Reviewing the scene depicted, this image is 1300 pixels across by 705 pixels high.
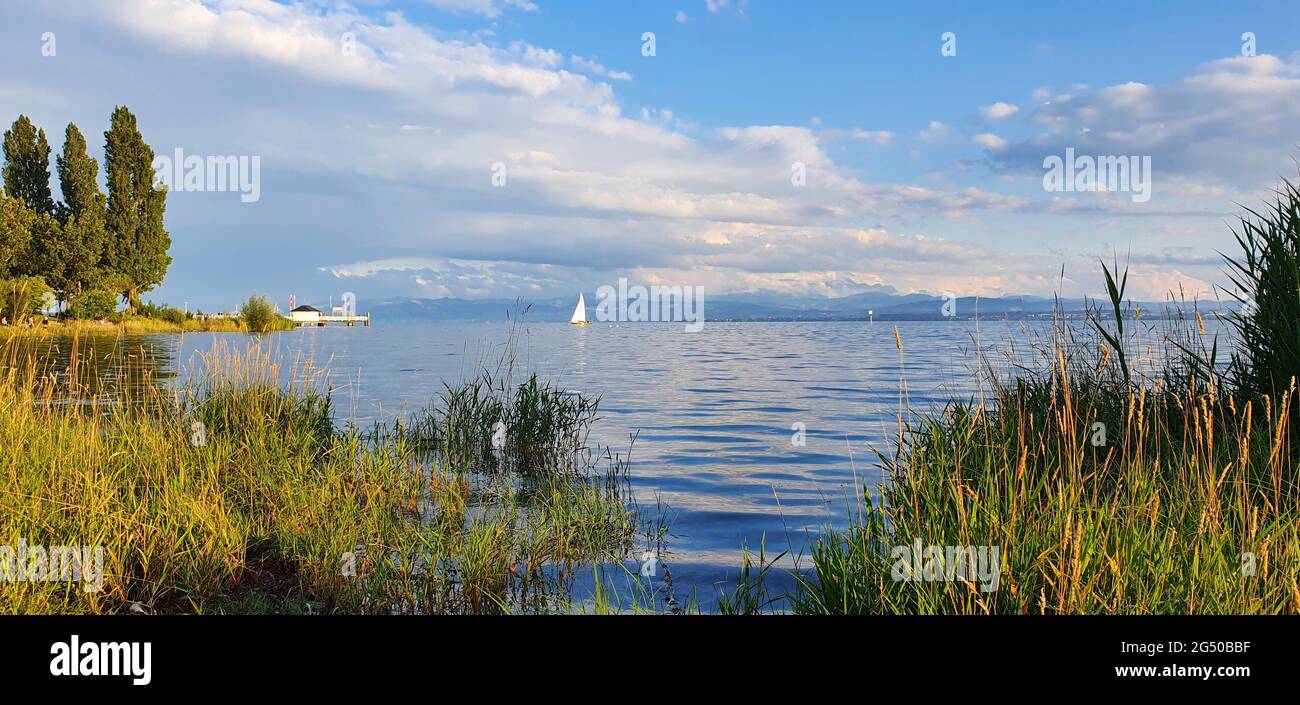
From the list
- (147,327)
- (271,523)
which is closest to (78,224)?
(147,327)

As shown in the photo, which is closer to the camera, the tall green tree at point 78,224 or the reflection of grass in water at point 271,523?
the reflection of grass in water at point 271,523

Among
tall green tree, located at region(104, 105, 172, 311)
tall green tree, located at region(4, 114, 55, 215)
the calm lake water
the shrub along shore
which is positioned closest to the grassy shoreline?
tall green tree, located at region(104, 105, 172, 311)

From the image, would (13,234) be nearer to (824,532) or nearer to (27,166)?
(27,166)

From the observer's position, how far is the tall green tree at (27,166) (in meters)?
52.6

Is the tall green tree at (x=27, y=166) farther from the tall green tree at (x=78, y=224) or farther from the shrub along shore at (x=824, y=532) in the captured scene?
the shrub along shore at (x=824, y=532)

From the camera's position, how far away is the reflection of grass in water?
568 centimetres

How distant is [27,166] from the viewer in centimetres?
5325

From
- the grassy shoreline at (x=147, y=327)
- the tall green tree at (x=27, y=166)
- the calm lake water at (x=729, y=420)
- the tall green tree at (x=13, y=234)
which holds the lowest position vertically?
the calm lake water at (x=729, y=420)

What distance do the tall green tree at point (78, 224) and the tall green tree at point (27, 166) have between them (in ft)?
3.61

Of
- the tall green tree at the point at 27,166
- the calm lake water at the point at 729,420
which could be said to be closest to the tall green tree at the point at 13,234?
the tall green tree at the point at 27,166

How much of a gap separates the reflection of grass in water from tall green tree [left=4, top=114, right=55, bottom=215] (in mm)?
56569

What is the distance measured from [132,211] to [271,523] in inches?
2423

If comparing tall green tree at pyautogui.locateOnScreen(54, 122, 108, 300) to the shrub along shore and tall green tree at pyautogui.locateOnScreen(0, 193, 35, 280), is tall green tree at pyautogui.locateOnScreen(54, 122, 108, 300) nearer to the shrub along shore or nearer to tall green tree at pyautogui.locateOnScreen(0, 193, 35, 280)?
tall green tree at pyautogui.locateOnScreen(0, 193, 35, 280)
